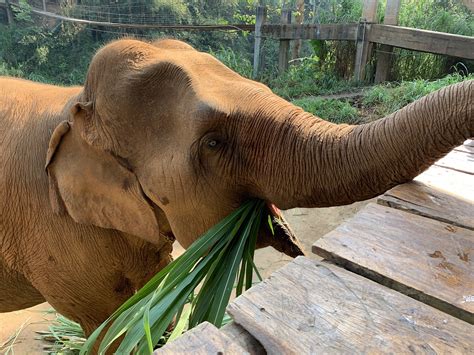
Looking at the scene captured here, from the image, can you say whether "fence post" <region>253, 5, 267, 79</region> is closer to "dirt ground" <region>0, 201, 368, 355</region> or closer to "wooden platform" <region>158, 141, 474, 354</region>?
"dirt ground" <region>0, 201, 368, 355</region>

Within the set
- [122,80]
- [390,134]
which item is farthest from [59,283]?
[390,134]

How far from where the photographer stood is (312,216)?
5395 mm

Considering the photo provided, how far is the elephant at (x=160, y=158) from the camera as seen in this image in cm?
142

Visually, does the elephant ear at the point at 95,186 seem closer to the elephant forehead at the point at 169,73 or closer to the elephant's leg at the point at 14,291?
the elephant forehead at the point at 169,73

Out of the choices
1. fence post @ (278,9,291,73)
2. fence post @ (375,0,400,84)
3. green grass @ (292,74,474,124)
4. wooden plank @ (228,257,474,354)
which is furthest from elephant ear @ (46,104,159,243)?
fence post @ (278,9,291,73)

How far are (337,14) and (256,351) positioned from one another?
1064cm

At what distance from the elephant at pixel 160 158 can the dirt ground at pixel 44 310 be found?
5.28 ft

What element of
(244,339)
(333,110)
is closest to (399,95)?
(333,110)

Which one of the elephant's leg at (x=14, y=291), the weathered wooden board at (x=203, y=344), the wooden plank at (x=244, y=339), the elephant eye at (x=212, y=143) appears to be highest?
the elephant eye at (x=212, y=143)

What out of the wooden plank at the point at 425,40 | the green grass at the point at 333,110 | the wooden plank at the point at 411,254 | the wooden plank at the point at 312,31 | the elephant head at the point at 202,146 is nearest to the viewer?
the wooden plank at the point at 411,254

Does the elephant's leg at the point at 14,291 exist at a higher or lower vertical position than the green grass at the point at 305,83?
lower

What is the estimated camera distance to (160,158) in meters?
1.78

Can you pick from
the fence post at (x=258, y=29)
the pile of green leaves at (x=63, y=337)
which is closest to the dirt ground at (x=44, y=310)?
the pile of green leaves at (x=63, y=337)

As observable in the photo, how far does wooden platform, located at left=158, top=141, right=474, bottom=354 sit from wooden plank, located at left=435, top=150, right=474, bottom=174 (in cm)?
50
